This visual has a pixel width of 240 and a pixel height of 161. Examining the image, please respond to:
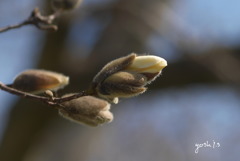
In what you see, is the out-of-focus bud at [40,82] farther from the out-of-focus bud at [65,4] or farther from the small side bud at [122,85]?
the out-of-focus bud at [65,4]

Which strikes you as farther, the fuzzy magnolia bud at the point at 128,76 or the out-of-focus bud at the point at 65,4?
the out-of-focus bud at the point at 65,4

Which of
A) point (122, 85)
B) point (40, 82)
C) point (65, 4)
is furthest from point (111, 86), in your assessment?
point (65, 4)

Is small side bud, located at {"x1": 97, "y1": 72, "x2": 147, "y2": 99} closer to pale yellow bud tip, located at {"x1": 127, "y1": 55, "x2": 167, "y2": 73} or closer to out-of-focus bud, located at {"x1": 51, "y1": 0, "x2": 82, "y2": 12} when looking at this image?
pale yellow bud tip, located at {"x1": 127, "y1": 55, "x2": 167, "y2": 73}

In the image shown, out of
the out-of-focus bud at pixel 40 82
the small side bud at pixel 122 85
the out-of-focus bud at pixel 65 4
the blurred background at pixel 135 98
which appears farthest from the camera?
the blurred background at pixel 135 98

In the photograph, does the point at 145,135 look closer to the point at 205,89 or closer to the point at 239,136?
the point at 239,136

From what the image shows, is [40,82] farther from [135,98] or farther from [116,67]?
[135,98]

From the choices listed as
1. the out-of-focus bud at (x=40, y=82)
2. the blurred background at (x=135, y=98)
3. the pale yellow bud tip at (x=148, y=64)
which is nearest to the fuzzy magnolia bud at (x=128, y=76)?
the pale yellow bud tip at (x=148, y=64)
